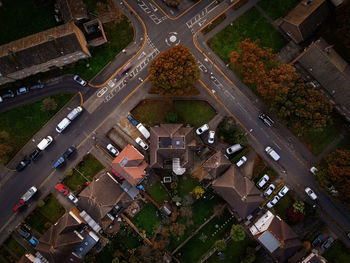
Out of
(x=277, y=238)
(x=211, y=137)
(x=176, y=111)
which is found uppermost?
(x=176, y=111)

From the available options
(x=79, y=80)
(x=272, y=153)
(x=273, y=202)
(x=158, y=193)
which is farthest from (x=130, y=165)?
(x=273, y=202)

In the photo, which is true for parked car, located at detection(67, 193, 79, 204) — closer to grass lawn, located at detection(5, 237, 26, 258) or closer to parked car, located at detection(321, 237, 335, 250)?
grass lawn, located at detection(5, 237, 26, 258)

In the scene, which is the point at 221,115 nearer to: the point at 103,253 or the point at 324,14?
the point at 324,14

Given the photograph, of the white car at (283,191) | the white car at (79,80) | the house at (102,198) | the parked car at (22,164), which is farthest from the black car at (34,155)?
the white car at (283,191)

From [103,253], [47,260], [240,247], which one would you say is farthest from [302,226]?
[47,260]

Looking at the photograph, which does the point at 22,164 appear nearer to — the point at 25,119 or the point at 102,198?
the point at 25,119

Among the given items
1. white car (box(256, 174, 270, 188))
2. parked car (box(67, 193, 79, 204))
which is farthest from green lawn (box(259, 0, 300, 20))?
parked car (box(67, 193, 79, 204))
